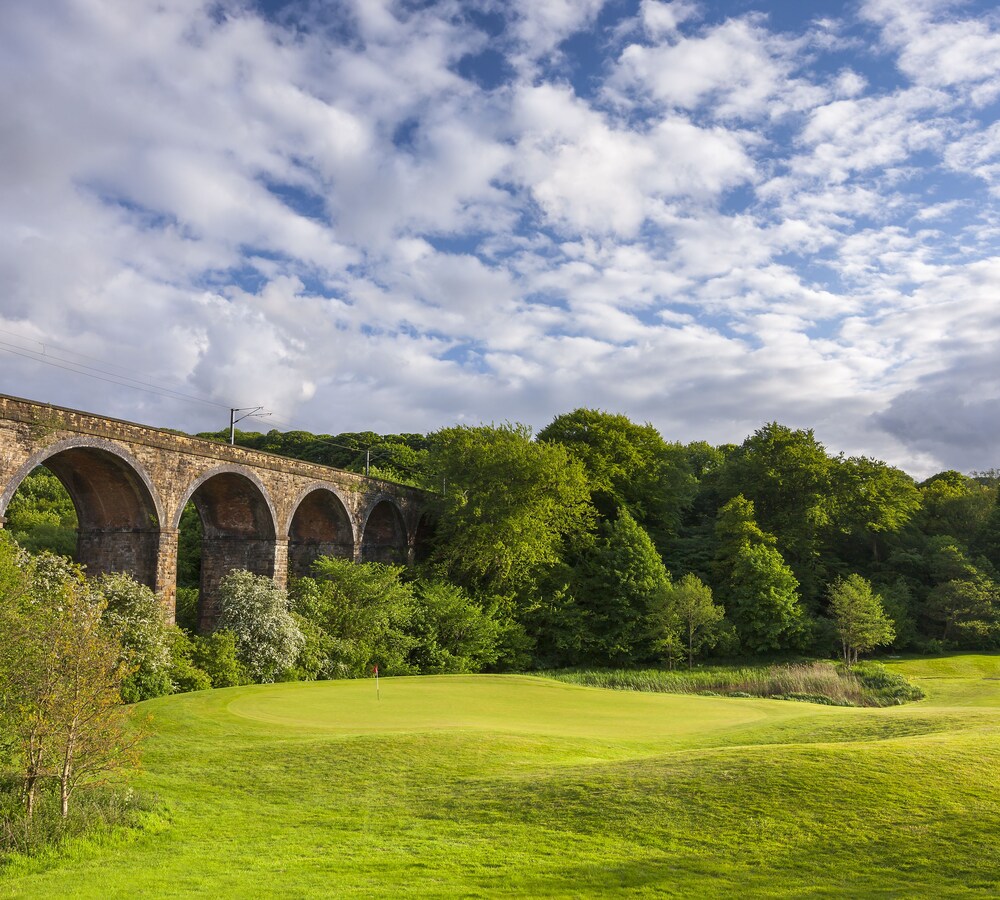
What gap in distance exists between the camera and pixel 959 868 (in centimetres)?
695

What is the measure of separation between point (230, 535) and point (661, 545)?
2154cm

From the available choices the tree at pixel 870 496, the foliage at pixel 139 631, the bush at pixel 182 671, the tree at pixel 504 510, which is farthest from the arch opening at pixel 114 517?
the tree at pixel 870 496

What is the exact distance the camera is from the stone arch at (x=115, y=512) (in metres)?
20.4

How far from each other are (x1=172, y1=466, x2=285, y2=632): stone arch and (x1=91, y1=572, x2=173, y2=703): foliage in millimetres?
6107

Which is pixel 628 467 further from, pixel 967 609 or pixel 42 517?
pixel 42 517

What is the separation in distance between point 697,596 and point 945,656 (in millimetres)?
12463

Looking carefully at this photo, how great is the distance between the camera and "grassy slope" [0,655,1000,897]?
6809mm

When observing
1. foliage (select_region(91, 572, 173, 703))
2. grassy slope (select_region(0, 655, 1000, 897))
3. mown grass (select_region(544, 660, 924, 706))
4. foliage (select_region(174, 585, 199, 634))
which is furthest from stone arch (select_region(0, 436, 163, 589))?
mown grass (select_region(544, 660, 924, 706))

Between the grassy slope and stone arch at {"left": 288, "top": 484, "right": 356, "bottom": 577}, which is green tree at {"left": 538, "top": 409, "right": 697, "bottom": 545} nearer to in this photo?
stone arch at {"left": 288, "top": 484, "right": 356, "bottom": 577}

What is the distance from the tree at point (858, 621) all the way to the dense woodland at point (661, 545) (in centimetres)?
119

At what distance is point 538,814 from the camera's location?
870cm

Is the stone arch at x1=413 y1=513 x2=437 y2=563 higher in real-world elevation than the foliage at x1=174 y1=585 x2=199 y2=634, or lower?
higher

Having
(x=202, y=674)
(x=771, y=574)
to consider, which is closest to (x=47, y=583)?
(x=202, y=674)

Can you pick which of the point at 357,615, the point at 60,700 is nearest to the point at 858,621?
the point at 357,615
